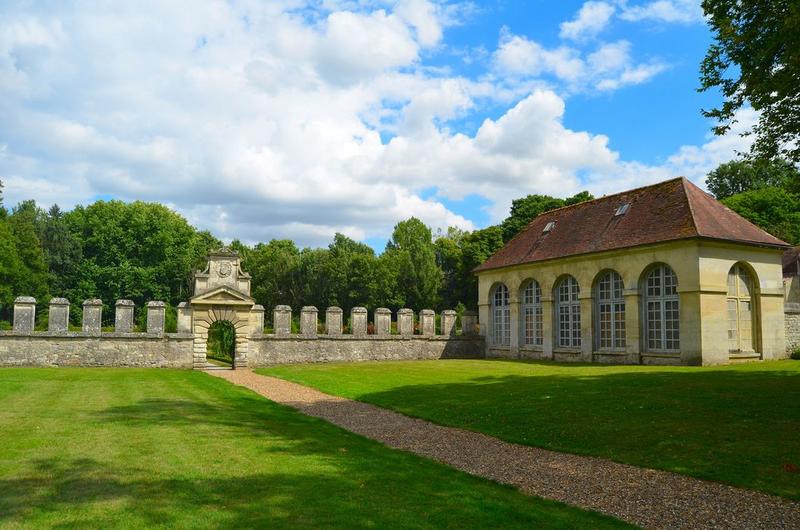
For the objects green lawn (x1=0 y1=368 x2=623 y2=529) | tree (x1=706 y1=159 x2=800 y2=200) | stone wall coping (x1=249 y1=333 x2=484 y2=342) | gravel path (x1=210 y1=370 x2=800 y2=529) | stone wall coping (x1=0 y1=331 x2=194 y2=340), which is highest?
tree (x1=706 y1=159 x2=800 y2=200)

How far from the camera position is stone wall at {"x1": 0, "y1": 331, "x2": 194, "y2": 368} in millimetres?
23750

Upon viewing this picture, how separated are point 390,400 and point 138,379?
9286 mm

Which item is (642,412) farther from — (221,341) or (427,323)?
(221,341)

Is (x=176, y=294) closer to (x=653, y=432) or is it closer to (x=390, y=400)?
(x=390, y=400)

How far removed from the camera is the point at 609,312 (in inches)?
1048

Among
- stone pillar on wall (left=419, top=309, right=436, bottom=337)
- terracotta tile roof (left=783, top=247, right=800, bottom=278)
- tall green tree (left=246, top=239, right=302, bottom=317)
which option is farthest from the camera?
tall green tree (left=246, top=239, right=302, bottom=317)

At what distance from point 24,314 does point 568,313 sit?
22.9 meters

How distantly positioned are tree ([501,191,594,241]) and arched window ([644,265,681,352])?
77.6 ft

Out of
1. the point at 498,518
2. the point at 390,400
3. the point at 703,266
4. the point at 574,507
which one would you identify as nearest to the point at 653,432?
the point at 574,507

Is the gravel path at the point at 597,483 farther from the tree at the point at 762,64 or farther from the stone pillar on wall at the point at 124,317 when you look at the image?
the stone pillar on wall at the point at 124,317

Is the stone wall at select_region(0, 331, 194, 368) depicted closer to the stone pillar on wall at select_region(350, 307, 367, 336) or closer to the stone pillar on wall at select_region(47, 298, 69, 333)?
the stone pillar on wall at select_region(47, 298, 69, 333)

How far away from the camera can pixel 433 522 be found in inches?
222

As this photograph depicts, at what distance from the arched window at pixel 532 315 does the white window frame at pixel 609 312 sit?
3669mm

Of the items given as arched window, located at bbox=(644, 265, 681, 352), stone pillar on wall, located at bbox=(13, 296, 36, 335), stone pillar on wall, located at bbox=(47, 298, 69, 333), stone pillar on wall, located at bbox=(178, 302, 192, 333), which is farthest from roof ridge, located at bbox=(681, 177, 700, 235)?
stone pillar on wall, located at bbox=(13, 296, 36, 335)
